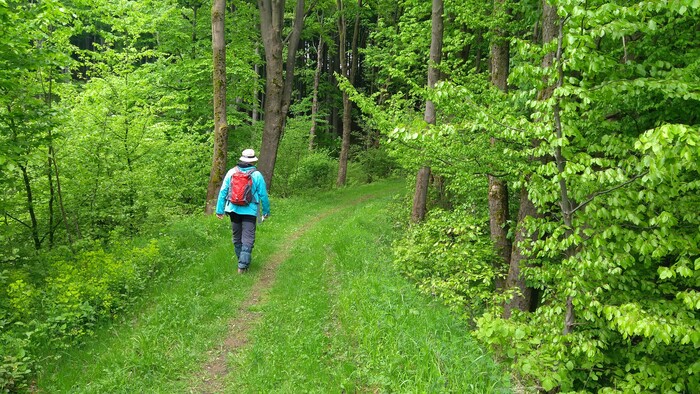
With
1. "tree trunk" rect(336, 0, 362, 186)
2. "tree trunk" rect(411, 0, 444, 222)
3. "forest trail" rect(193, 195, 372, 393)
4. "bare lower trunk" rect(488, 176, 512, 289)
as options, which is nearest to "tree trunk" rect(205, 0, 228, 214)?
"forest trail" rect(193, 195, 372, 393)

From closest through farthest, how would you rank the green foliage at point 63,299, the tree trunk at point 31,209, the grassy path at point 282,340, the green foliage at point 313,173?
the grassy path at point 282,340 → the green foliage at point 63,299 → the tree trunk at point 31,209 → the green foliage at point 313,173

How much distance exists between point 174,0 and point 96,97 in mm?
7986

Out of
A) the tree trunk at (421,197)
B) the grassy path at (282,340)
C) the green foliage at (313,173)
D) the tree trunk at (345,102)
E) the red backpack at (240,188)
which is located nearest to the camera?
the grassy path at (282,340)

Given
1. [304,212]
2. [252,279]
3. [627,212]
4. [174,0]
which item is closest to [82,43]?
[174,0]

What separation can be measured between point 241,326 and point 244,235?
7.39 feet

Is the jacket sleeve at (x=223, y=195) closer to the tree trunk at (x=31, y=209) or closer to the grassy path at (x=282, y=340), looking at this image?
the grassy path at (x=282, y=340)

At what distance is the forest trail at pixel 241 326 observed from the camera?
184 inches

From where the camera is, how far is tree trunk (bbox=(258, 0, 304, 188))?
548 inches

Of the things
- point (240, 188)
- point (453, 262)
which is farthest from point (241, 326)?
point (453, 262)

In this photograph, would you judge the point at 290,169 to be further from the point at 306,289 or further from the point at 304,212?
the point at 306,289

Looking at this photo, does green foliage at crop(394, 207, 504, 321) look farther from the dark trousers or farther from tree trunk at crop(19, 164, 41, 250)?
tree trunk at crop(19, 164, 41, 250)

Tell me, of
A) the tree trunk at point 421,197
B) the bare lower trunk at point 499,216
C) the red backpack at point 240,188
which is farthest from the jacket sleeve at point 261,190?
the tree trunk at point 421,197

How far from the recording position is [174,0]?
53.4 feet

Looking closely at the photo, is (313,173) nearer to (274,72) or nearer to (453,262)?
(274,72)
